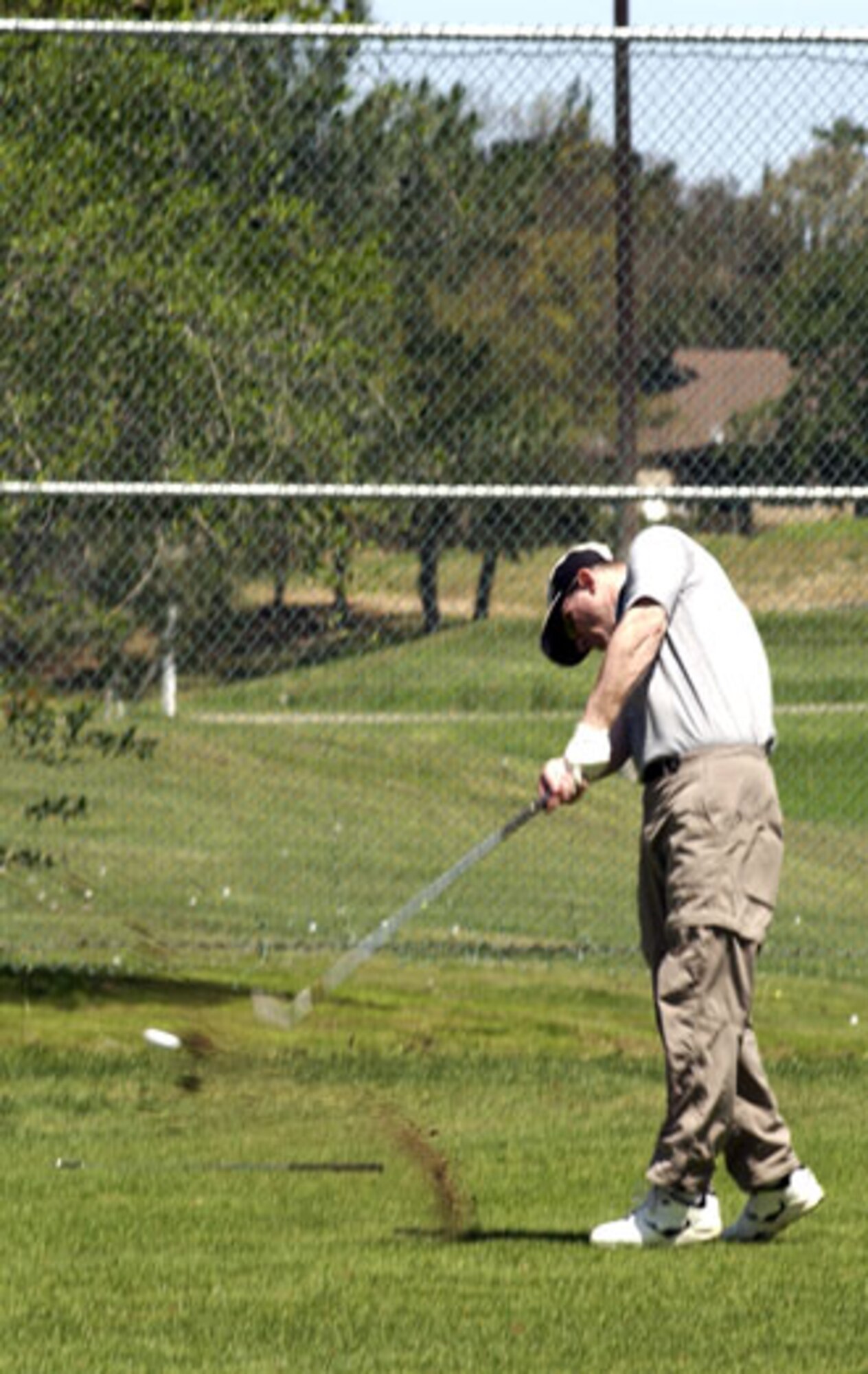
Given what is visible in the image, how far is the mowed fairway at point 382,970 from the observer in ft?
21.5

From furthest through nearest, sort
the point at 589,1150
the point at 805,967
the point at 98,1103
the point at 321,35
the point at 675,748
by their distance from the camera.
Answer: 1. the point at 805,967
2. the point at 321,35
3. the point at 98,1103
4. the point at 589,1150
5. the point at 675,748

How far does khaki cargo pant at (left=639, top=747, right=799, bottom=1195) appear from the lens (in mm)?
5723

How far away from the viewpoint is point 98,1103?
25.4 feet

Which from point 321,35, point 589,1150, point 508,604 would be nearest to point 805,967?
point 508,604

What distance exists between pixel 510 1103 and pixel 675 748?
7.20 ft

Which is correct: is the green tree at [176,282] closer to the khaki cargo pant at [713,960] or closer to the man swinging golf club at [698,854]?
the man swinging golf club at [698,854]

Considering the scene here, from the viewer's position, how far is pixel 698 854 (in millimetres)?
5805

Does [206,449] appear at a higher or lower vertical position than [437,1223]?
higher

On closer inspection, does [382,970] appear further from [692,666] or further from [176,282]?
[692,666]

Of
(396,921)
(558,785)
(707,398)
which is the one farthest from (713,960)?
(707,398)

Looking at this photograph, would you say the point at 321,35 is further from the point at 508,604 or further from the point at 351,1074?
the point at 351,1074

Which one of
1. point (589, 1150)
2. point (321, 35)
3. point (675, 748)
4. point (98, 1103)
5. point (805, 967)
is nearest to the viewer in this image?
point (675, 748)

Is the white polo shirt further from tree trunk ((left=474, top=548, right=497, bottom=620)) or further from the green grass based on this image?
tree trunk ((left=474, top=548, right=497, bottom=620))

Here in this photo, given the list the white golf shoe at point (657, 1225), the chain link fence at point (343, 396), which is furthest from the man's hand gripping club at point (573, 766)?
the chain link fence at point (343, 396)
